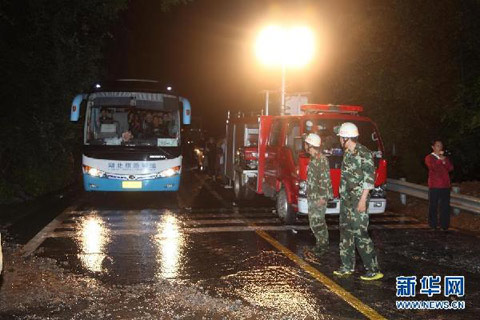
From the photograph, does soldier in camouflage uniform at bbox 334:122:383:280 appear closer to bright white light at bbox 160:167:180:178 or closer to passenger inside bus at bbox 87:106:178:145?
bright white light at bbox 160:167:180:178

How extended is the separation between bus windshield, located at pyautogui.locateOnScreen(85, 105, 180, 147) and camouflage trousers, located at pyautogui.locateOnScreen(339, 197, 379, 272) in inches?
313

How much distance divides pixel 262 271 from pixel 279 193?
4.21 metres

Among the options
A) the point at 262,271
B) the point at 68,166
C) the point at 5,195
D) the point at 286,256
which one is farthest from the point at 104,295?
the point at 68,166

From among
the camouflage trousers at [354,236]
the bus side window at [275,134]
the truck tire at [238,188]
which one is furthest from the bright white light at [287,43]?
the camouflage trousers at [354,236]

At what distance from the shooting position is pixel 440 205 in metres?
10.5

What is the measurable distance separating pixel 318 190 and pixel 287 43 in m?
9.98

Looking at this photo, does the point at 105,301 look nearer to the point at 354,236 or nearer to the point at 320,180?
the point at 354,236

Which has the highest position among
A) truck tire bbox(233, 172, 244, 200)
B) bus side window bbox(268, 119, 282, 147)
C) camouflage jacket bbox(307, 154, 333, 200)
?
bus side window bbox(268, 119, 282, 147)

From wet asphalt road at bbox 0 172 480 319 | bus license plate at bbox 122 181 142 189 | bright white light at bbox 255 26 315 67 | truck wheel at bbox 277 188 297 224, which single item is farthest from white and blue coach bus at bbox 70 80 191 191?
bright white light at bbox 255 26 315 67

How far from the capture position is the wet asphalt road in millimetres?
6094

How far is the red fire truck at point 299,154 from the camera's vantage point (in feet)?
33.3

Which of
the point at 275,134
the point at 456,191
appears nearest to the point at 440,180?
the point at 456,191

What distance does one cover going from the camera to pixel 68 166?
19.5 metres

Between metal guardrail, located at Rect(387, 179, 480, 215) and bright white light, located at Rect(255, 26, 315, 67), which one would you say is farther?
bright white light, located at Rect(255, 26, 315, 67)
